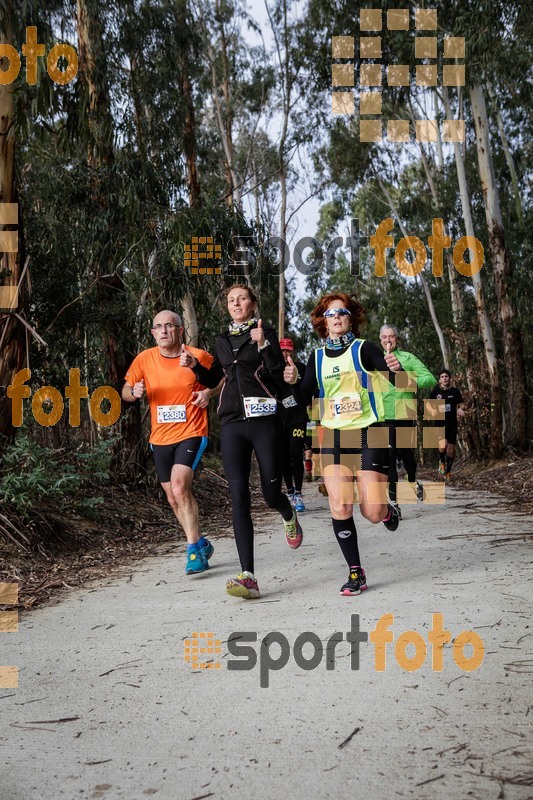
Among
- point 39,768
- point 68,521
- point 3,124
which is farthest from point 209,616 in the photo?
point 3,124

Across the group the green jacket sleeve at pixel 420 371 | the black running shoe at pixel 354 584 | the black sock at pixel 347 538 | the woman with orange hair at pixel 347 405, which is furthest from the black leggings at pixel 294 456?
the black running shoe at pixel 354 584

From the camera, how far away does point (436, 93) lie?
79.3 feet

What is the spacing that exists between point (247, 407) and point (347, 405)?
68 cm

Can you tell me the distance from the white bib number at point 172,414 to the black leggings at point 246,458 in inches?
36.9

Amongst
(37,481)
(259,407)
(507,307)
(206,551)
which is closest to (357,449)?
(259,407)

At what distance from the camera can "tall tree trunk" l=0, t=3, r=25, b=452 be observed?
A: 26.9ft

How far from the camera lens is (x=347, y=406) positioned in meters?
5.78

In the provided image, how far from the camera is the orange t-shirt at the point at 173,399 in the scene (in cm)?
680

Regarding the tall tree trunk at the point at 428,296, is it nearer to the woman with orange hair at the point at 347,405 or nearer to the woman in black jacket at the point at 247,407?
the woman with orange hair at the point at 347,405

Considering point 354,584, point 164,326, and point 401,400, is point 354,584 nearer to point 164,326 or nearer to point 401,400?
point 164,326

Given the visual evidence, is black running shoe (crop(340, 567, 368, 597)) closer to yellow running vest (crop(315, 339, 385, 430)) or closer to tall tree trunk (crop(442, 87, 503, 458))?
yellow running vest (crop(315, 339, 385, 430))

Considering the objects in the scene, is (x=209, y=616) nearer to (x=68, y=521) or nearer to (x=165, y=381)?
(x=165, y=381)

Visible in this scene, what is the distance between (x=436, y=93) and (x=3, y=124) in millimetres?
18312

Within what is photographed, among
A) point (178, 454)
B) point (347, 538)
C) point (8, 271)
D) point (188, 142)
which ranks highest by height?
point (188, 142)
